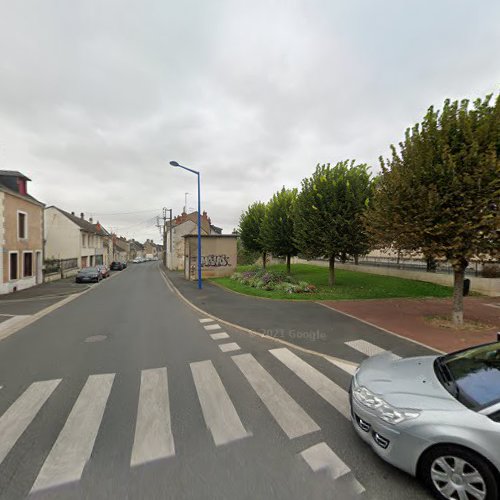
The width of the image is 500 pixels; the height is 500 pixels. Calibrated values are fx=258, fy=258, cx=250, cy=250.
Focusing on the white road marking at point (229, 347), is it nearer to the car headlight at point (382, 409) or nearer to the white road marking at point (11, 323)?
the car headlight at point (382, 409)

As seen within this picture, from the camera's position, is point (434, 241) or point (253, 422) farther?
point (434, 241)

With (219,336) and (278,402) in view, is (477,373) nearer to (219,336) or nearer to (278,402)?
(278,402)

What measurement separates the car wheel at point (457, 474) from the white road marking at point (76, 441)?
3.39 meters

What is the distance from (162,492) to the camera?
2.40 metres

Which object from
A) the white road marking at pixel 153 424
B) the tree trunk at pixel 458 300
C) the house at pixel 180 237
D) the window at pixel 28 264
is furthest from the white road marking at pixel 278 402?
the house at pixel 180 237

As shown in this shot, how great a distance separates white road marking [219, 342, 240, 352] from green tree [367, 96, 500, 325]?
18.8ft

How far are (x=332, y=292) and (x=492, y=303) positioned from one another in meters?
6.71

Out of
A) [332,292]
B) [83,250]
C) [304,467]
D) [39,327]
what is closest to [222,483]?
[304,467]

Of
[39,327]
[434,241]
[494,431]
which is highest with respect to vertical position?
[434,241]

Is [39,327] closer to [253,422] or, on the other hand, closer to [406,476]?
[253,422]

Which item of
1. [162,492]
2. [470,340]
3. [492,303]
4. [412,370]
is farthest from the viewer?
[492,303]

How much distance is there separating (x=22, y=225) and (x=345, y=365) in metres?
21.6

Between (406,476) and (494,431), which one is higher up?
(494,431)

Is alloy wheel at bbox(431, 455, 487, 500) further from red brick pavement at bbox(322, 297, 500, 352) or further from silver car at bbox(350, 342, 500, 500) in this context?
red brick pavement at bbox(322, 297, 500, 352)
